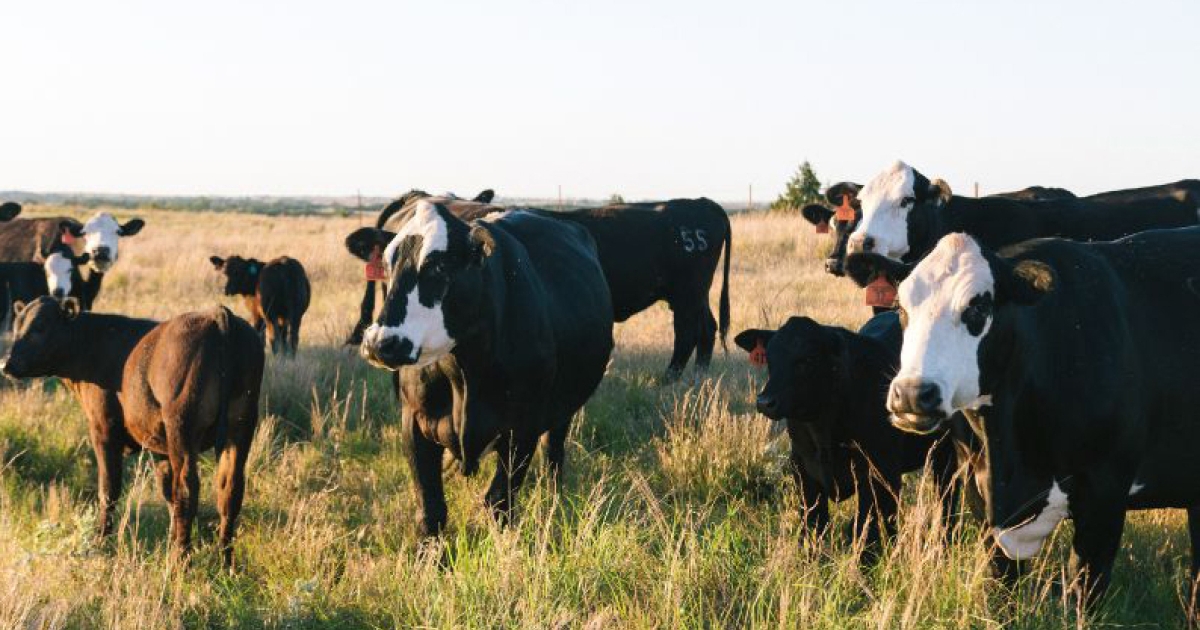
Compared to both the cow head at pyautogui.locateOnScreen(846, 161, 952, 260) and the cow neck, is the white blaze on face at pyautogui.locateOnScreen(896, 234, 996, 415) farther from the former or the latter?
the cow neck

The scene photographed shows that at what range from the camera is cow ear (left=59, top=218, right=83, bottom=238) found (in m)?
15.2

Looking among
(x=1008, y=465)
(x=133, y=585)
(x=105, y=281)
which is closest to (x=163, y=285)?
(x=105, y=281)

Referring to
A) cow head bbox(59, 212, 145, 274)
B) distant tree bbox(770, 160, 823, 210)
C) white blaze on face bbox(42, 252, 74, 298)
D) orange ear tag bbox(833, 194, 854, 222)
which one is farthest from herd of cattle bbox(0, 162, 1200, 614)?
distant tree bbox(770, 160, 823, 210)

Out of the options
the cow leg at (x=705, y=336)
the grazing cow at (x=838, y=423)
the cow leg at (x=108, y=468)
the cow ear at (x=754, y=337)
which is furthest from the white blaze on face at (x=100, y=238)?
the grazing cow at (x=838, y=423)

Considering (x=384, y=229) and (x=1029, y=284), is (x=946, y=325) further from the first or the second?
(x=384, y=229)

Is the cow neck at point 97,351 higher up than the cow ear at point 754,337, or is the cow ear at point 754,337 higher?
the cow ear at point 754,337

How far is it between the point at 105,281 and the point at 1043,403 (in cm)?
2036

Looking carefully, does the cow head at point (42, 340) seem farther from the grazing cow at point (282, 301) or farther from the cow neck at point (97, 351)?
the grazing cow at point (282, 301)

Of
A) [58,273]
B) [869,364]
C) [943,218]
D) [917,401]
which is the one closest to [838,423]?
[869,364]

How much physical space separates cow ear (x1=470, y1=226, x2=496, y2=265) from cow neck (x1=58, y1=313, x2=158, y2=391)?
7.96 ft

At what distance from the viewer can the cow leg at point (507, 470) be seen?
5.73 m

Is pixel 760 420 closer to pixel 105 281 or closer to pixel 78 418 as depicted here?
pixel 78 418

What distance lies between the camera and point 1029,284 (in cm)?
409

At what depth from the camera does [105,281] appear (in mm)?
21625
